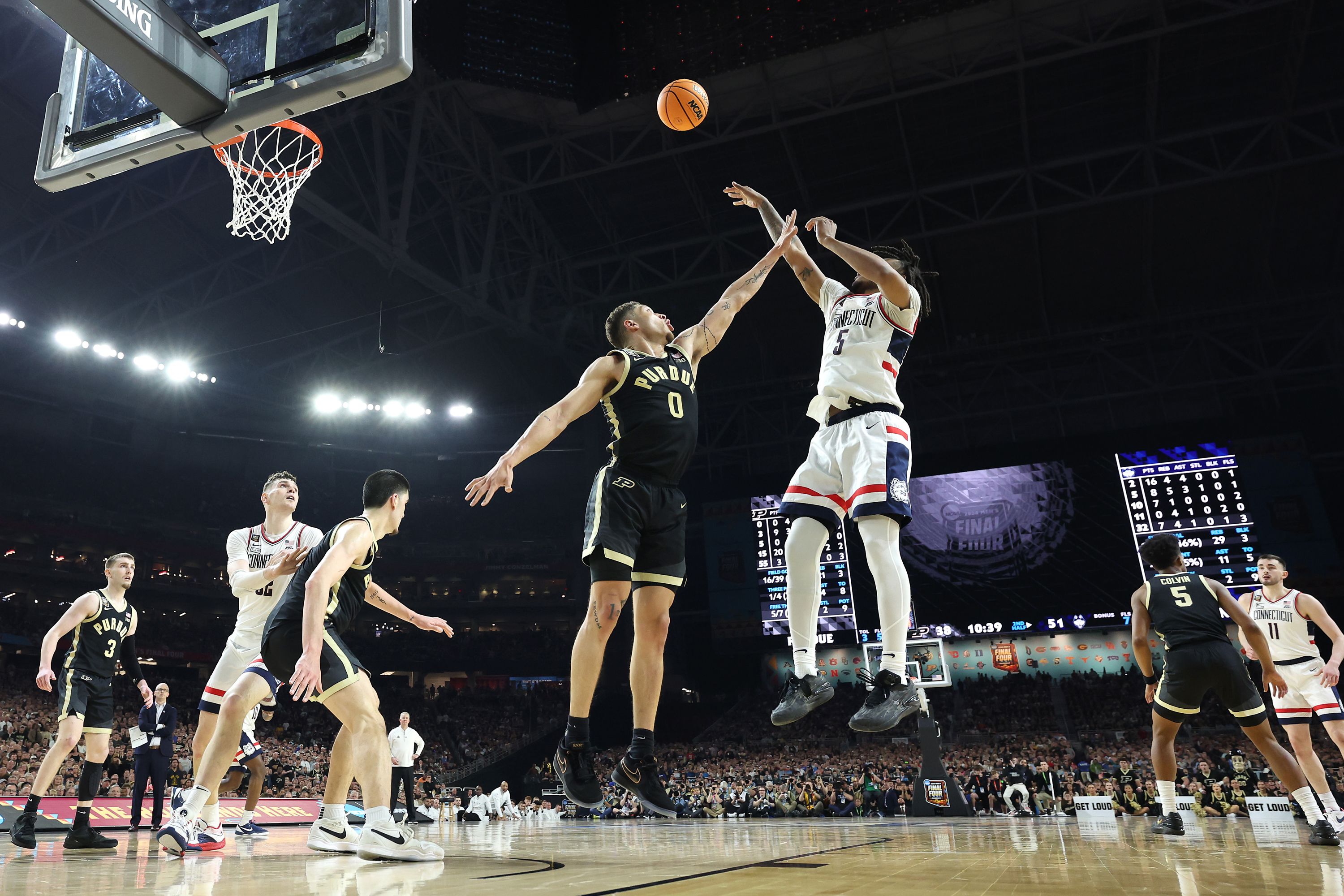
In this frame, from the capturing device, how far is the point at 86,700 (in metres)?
7.23

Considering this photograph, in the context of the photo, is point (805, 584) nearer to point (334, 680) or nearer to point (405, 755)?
point (334, 680)

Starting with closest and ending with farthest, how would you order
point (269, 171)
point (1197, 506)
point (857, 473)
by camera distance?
point (857, 473)
point (269, 171)
point (1197, 506)

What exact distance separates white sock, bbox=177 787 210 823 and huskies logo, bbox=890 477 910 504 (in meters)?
4.63

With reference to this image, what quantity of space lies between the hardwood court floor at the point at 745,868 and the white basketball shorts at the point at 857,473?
176cm

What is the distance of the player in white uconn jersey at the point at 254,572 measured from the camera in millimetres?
6328

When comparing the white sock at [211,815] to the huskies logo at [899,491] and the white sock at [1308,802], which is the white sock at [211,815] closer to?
the huskies logo at [899,491]

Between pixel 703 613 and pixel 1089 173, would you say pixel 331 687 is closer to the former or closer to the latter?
pixel 1089 173

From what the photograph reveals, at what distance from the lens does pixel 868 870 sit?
12.7 ft

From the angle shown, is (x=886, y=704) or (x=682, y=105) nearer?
(x=886, y=704)

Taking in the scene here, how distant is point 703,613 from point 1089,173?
1808 centimetres

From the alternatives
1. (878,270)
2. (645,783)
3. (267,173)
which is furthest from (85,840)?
(267,173)

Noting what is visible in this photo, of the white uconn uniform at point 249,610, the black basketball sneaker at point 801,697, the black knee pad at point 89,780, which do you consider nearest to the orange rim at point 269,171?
the white uconn uniform at point 249,610

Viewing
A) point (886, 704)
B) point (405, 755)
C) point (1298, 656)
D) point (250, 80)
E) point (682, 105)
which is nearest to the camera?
point (886, 704)

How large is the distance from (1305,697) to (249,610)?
9007mm
